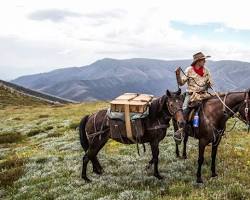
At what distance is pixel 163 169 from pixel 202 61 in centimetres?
552

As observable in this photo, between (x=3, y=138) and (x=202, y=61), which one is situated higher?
(x=202, y=61)

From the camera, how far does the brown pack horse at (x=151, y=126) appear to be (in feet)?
55.0

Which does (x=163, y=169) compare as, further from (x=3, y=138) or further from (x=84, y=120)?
(x=3, y=138)

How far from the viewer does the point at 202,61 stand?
60.2 ft

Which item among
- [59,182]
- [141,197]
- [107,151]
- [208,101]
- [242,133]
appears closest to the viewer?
[141,197]

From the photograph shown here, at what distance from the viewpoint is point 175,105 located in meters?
16.6

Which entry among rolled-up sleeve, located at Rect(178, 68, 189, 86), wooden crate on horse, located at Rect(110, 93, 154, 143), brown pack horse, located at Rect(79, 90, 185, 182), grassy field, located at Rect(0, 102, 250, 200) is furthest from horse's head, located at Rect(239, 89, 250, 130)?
wooden crate on horse, located at Rect(110, 93, 154, 143)

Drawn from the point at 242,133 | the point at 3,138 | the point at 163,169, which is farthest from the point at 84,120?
the point at 3,138

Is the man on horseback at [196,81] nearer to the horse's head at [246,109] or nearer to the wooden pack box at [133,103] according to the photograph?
the wooden pack box at [133,103]

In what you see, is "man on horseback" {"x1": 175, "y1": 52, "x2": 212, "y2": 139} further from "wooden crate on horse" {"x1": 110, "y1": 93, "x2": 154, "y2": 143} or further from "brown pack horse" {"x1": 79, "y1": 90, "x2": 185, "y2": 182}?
"wooden crate on horse" {"x1": 110, "y1": 93, "x2": 154, "y2": 143}

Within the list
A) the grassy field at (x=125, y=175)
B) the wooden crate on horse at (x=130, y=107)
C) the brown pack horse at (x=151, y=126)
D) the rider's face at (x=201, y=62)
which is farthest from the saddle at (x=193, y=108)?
the grassy field at (x=125, y=175)

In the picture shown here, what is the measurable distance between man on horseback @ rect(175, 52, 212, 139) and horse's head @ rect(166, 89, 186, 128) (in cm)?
164

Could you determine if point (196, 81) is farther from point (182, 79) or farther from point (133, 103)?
point (133, 103)

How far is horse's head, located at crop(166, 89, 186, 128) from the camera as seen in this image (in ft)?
53.9
